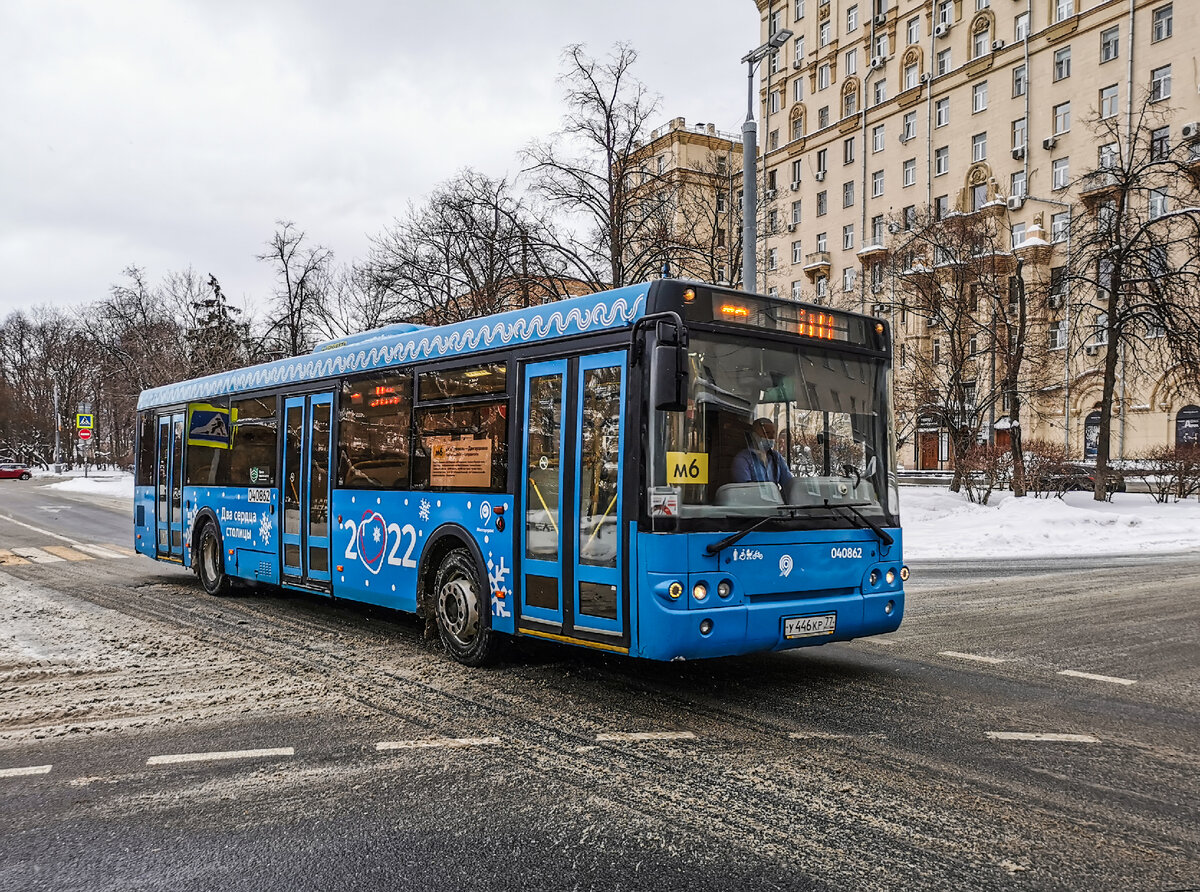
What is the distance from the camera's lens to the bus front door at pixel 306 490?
10.1 metres

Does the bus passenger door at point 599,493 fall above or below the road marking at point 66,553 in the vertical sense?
above

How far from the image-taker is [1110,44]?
47.4 metres

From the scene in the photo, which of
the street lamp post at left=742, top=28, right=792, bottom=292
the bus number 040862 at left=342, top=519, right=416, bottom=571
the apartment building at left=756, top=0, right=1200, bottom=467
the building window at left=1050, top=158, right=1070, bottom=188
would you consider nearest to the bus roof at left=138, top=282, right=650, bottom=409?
the bus number 040862 at left=342, top=519, right=416, bottom=571

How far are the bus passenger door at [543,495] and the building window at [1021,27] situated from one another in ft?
176

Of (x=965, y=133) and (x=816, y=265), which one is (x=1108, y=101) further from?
(x=816, y=265)

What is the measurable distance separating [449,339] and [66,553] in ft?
42.5

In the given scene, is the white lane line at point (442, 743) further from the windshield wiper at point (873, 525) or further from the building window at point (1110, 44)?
the building window at point (1110, 44)

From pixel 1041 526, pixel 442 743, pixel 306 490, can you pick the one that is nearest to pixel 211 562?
pixel 306 490

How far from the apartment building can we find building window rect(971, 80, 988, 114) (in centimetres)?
11

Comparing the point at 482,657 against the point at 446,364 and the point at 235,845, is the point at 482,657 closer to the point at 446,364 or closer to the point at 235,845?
the point at 446,364

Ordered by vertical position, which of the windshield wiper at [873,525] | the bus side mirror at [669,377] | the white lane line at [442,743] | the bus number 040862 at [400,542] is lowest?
the white lane line at [442,743]

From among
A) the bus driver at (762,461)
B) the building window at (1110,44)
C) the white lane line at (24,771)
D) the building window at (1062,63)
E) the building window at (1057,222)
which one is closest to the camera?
the white lane line at (24,771)

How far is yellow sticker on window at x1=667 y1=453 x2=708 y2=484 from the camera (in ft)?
20.6

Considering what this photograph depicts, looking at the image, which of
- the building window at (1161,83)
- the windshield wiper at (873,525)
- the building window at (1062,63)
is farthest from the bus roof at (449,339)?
the building window at (1062,63)
